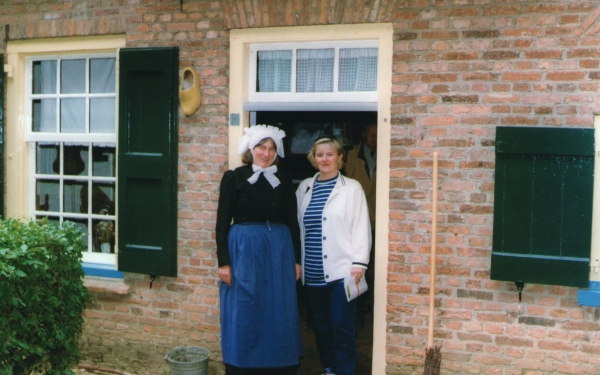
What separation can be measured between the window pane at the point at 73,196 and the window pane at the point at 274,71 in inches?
71.6

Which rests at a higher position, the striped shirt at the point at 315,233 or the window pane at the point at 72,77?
the window pane at the point at 72,77

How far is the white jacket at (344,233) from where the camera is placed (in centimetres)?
435

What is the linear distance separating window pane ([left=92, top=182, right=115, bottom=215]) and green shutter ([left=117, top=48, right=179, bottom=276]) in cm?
39

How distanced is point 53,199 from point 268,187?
2239mm

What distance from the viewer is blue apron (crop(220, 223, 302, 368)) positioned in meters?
4.34

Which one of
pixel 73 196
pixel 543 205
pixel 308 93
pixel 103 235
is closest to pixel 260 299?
pixel 308 93

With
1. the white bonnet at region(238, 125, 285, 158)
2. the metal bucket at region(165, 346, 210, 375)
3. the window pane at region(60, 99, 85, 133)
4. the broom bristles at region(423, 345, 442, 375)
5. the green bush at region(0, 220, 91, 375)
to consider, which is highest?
the window pane at region(60, 99, 85, 133)

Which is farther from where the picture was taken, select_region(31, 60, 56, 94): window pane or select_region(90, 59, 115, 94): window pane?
select_region(31, 60, 56, 94): window pane

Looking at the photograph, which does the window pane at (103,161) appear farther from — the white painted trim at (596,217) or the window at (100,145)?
the white painted trim at (596,217)

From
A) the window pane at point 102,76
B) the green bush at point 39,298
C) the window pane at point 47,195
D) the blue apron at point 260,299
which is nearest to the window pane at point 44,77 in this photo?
the window pane at point 102,76

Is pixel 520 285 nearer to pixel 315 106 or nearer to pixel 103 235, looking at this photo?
pixel 315 106

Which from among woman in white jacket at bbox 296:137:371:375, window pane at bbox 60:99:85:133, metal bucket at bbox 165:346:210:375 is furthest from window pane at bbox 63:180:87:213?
woman in white jacket at bbox 296:137:371:375

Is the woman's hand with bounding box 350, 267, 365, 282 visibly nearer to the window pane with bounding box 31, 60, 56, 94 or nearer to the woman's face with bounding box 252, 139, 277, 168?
the woman's face with bounding box 252, 139, 277, 168

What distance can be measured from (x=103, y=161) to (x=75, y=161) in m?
0.28
